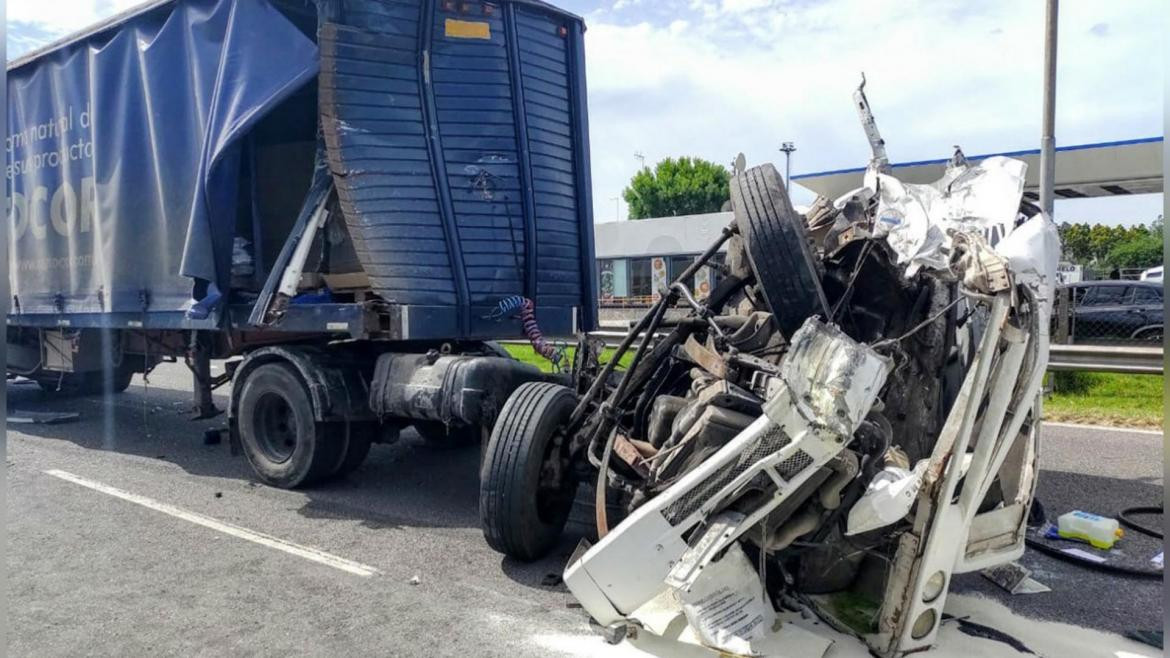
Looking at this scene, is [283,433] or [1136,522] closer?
[1136,522]

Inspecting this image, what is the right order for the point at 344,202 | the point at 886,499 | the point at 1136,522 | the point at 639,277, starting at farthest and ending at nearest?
the point at 639,277
the point at 344,202
the point at 1136,522
the point at 886,499

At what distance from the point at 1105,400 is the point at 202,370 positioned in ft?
29.7

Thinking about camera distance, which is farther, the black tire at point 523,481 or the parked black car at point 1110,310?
the parked black car at point 1110,310

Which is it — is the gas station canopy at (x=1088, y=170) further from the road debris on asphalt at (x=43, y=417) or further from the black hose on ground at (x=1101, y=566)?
the road debris on asphalt at (x=43, y=417)

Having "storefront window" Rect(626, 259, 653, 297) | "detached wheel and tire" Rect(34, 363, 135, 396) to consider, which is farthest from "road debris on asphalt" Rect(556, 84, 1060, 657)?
"storefront window" Rect(626, 259, 653, 297)

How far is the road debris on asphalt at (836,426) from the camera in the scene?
3.09 m

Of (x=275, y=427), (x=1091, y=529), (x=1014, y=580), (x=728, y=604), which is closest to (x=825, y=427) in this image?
(x=728, y=604)

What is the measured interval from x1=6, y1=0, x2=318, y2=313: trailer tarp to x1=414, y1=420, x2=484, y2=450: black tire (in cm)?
195

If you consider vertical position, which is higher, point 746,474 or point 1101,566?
point 746,474

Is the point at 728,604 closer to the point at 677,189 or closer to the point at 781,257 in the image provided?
the point at 781,257

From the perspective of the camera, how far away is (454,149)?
5809 millimetres

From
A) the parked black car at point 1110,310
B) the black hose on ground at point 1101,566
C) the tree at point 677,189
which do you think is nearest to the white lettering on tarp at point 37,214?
the black hose on ground at point 1101,566

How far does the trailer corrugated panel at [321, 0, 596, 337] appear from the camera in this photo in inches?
217

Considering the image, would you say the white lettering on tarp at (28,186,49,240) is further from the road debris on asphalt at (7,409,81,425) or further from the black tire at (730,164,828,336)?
the black tire at (730,164,828,336)
